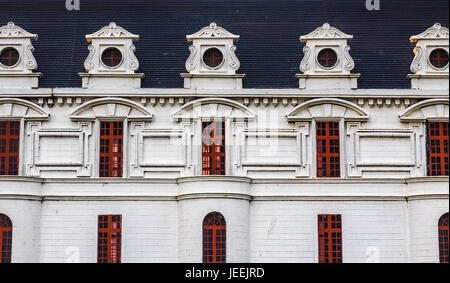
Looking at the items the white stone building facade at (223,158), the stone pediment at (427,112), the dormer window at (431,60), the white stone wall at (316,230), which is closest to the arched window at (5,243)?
the white stone building facade at (223,158)

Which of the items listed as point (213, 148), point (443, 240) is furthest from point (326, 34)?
point (443, 240)

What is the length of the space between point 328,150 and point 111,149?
9675mm

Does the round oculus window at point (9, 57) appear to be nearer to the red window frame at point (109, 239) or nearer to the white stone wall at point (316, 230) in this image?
the red window frame at point (109, 239)

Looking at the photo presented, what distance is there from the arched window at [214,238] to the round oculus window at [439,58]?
1219 cm

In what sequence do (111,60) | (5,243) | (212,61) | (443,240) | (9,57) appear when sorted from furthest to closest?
(9,57)
(111,60)
(212,61)
(443,240)
(5,243)

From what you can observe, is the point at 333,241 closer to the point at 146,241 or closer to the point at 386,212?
the point at 386,212

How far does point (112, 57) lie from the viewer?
1839 inches

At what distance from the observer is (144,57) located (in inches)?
1886

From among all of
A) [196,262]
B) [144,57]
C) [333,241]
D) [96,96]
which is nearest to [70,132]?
[96,96]

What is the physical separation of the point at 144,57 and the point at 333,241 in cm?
1225

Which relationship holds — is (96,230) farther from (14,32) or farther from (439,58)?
(439,58)

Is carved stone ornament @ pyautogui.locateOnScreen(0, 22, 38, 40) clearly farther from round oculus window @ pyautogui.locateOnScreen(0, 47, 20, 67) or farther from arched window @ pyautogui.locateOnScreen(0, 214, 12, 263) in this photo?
arched window @ pyautogui.locateOnScreen(0, 214, 12, 263)

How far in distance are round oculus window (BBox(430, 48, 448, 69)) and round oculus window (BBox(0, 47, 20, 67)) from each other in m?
18.9

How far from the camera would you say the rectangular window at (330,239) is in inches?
1758
